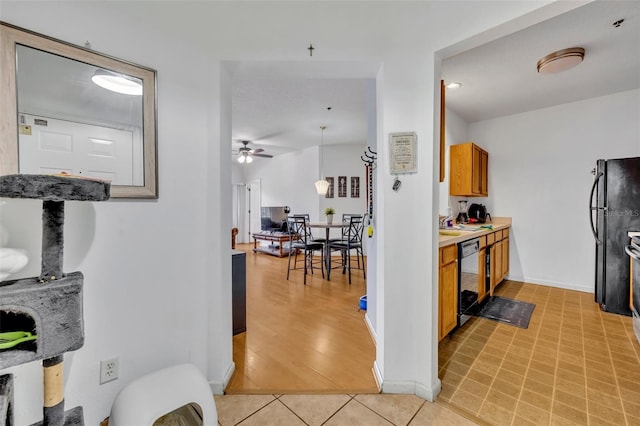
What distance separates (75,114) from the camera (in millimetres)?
1246

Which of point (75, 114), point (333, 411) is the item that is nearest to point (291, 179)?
point (75, 114)

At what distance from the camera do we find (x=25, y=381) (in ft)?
3.65

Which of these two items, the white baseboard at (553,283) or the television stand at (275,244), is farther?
the television stand at (275,244)

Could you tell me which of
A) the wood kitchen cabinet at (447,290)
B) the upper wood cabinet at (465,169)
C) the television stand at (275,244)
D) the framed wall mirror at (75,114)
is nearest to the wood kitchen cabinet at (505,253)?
the upper wood cabinet at (465,169)

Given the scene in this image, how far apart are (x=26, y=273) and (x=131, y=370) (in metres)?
0.69

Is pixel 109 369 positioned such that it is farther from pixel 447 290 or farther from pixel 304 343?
pixel 447 290

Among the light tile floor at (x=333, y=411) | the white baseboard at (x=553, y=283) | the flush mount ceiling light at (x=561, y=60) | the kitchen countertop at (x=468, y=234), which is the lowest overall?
the light tile floor at (x=333, y=411)

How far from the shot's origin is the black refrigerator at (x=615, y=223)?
2.64 m

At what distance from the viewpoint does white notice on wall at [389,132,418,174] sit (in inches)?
61.3

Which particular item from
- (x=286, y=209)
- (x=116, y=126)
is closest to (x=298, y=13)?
(x=116, y=126)

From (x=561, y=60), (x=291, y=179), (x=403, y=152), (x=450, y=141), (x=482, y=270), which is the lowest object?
(x=482, y=270)

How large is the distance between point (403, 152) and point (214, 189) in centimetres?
117

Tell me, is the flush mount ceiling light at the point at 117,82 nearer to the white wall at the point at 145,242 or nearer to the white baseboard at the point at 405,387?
the white wall at the point at 145,242

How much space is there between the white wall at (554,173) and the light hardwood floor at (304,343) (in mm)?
2527
